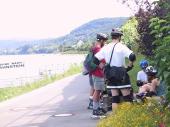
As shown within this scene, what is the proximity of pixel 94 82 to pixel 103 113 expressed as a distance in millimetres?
676

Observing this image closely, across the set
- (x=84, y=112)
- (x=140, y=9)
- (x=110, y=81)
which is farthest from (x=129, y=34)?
(x=110, y=81)

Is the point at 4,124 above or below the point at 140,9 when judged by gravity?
below

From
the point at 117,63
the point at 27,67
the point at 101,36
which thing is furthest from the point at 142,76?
the point at 27,67

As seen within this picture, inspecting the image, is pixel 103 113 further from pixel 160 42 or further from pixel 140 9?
pixel 140 9

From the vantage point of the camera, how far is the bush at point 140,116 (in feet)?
25.3

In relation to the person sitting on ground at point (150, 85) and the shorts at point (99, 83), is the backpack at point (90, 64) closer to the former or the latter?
the shorts at point (99, 83)

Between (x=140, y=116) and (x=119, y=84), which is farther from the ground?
(x=119, y=84)

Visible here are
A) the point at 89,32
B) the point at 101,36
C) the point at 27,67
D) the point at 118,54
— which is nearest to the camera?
the point at 118,54

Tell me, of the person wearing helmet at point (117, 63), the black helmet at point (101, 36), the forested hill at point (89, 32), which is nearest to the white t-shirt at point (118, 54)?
the person wearing helmet at point (117, 63)

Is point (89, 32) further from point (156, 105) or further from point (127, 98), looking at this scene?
point (156, 105)

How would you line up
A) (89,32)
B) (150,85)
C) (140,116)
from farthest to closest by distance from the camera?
(89,32), (150,85), (140,116)

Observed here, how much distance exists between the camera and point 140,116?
27.1 ft

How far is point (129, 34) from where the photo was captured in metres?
54.2

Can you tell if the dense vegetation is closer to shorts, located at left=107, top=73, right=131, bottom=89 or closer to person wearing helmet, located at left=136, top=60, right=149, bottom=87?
shorts, located at left=107, top=73, right=131, bottom=89
